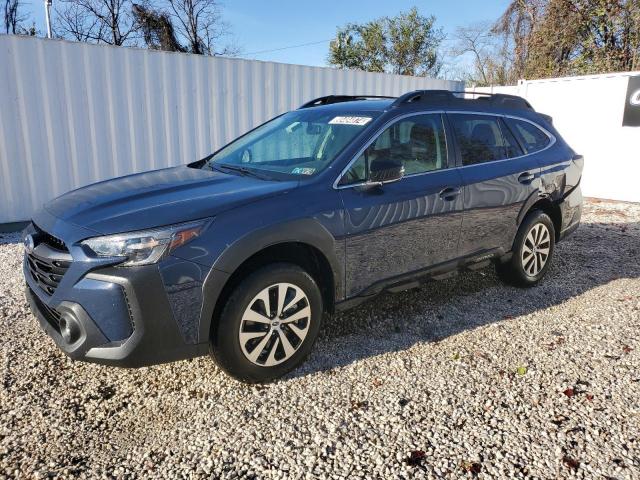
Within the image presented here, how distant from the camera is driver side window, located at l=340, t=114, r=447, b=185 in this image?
338 centimetres

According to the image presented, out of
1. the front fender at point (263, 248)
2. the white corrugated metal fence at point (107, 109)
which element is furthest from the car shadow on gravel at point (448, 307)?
the white corrugated metal fence at point (107, 109)

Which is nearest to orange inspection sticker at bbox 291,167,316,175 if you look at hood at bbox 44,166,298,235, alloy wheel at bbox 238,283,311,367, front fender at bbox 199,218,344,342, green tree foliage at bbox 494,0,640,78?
hood at bbox 44,166,298,235

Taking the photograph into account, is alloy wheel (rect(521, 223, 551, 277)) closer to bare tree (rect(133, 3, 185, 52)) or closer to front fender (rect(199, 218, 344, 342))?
front fender (rect(199, 218, 344, 342))

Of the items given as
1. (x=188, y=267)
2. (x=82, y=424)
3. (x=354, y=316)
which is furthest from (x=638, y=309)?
(x=82, y=424)

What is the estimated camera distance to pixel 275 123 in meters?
4.36

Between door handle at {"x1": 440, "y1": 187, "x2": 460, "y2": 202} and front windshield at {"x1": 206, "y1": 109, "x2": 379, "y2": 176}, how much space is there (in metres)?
0.79

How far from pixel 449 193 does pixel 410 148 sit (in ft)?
1.54

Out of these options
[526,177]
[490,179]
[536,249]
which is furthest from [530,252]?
[490,179]

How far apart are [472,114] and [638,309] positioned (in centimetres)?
232

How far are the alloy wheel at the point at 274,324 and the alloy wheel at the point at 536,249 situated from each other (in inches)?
103

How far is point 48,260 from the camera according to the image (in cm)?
274

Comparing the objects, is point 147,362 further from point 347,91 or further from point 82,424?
point 347,91

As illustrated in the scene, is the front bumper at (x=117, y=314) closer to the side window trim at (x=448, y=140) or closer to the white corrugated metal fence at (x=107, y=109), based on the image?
the side window trim at (x=448, y=140)

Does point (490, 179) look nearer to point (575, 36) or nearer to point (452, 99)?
point (452, 99)
